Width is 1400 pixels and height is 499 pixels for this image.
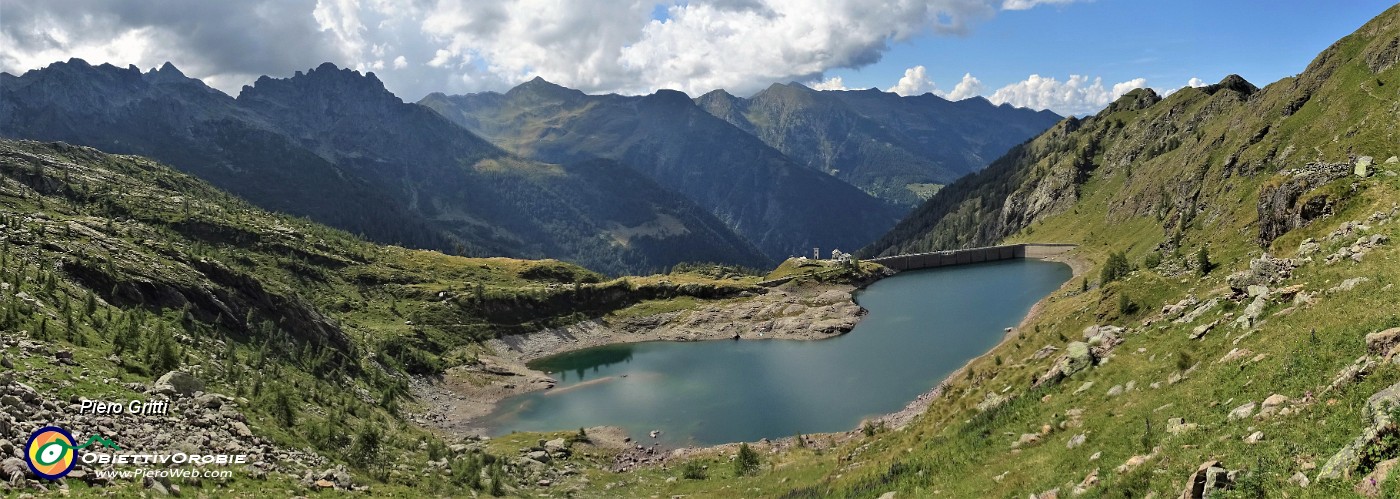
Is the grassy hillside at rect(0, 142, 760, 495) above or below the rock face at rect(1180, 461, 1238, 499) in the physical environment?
above

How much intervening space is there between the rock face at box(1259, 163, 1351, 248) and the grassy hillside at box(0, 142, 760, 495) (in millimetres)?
54271

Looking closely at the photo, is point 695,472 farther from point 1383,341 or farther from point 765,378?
point 765,378

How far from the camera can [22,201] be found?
118 m

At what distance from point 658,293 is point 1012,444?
152961 millimetres

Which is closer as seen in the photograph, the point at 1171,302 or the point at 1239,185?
the point at 1171,302

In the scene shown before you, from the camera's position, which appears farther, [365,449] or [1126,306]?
[1126,306]

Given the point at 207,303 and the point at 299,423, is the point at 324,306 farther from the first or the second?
the point at 299,423

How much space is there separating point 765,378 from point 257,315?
71592mm

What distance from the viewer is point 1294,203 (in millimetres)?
47875

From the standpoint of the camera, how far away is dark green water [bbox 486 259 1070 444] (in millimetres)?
91500

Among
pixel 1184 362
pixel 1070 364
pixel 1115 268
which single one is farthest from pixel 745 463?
pixel 1115 268

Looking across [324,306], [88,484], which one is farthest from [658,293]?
[88,484]

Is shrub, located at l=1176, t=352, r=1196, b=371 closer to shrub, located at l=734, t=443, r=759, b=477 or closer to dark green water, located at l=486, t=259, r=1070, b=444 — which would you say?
shrub, located at l=734, t=443, r=759, b=477

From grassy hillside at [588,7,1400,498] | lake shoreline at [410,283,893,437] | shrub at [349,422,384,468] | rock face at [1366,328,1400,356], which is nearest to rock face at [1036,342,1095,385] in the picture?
grassy hillside at [588,7,1400,498]
